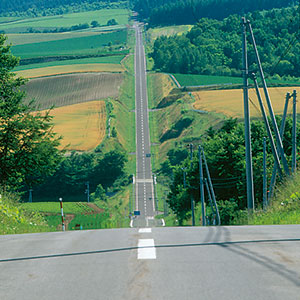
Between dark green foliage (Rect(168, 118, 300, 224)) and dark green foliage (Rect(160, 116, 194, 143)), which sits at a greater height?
dark green foliage (Rect(160, 116, 194, 143))

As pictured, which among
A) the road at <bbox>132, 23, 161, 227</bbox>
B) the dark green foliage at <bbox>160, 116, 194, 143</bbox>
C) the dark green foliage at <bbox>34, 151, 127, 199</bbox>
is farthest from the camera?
the dark green foliage at <bbox>160, 116, 194, 143</bbox>

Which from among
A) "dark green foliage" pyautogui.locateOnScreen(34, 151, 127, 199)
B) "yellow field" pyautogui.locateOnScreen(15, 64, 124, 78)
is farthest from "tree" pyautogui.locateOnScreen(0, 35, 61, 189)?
"yellow field" pyautogui.locateOnScreen(15, 64, 124, 78)

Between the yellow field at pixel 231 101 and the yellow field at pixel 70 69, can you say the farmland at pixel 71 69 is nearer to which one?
the yellow field at pixel 70 69

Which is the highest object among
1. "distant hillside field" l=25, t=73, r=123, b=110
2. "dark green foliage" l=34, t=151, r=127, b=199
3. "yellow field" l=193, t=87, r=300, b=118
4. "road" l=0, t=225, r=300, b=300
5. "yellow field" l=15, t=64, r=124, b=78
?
"yellow field" l=15, t=64, r=124, b=78

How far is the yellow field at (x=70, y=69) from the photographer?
161875 millimetres

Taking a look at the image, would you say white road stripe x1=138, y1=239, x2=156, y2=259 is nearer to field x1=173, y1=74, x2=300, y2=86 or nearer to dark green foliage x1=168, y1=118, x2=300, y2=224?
dark green foliage x1=168, y1=118, x2=300, y2=224

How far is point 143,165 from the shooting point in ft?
350

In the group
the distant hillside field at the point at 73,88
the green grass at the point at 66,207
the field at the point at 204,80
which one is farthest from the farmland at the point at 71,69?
the green grass at the point at 66,207

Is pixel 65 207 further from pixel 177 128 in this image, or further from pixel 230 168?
pixel 230 168

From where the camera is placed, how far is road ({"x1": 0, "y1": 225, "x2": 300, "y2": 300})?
17.3 feet

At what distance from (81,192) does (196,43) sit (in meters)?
99.4

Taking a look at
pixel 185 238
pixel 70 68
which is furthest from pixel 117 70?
pixel 185 238

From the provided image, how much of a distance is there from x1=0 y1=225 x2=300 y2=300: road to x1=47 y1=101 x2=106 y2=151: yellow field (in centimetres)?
9334

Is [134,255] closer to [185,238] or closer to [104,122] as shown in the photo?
[185,238]
